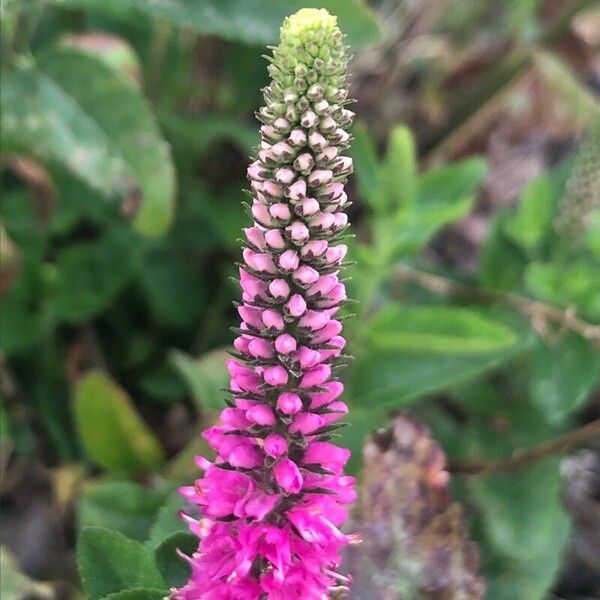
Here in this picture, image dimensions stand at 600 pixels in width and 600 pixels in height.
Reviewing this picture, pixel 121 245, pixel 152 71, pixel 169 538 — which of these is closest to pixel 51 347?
pixel 121 245

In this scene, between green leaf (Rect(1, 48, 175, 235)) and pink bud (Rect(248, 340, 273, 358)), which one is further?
green leaf (Rect(1, 48, 175, 235))

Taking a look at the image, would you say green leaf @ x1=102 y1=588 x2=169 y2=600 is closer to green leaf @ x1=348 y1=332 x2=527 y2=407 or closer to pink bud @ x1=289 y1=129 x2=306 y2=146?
pink bud @ x1=289 y1=129 x2=306 y2=146

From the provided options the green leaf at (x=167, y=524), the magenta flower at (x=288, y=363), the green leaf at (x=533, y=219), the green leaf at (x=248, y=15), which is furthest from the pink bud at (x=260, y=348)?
the green leaf at (x=533, y=219)

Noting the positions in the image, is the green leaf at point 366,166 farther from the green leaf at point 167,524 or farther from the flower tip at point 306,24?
the flower tip at point 306,24

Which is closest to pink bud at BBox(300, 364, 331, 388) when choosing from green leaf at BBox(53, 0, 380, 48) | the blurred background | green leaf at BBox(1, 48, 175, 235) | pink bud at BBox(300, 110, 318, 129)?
pink bud at BBox(300, 110, 318, 129)

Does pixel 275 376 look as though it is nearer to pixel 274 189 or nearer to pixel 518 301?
pixel 274 189
